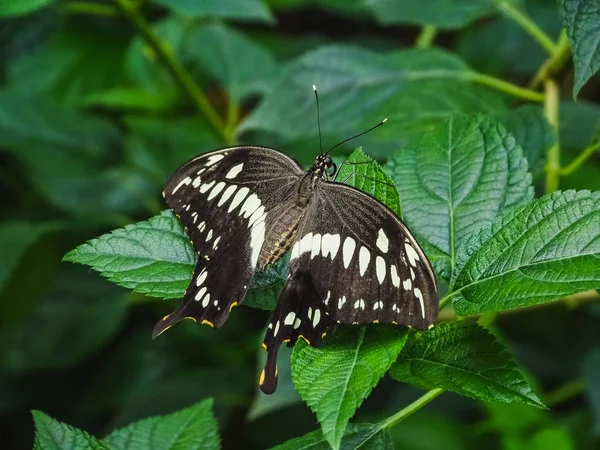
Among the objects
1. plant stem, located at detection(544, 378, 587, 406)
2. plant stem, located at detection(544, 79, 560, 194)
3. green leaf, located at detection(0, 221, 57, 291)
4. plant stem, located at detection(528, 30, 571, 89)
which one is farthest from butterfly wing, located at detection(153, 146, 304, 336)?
plant stem, located at detection(544, 378, 587, 406)

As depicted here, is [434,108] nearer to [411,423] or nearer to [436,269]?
[436,269]

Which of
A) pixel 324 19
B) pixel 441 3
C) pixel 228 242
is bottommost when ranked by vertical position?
pixel 228 242

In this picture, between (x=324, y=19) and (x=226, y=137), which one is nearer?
(x=226, y=137)

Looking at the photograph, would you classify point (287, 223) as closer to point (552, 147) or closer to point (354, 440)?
point (354, 440)

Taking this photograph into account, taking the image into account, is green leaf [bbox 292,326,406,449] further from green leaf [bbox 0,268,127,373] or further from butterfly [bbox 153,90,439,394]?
green leaf [bbox 0,268,127,373]

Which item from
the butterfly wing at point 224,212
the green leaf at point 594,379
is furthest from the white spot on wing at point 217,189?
the green leaf at point 594,379

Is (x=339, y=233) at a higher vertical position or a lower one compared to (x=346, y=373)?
higher

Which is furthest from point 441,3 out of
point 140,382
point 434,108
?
point 140,382
